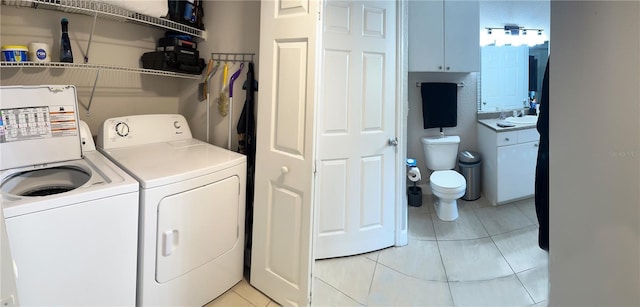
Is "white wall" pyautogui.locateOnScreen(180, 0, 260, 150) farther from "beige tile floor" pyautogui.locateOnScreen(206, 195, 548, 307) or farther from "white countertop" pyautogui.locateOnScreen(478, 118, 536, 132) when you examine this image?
"white countertop" pyautogui.locateOnScreen(478, 118, 536, 132)

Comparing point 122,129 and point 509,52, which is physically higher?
point 509,52

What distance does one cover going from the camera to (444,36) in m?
1.51

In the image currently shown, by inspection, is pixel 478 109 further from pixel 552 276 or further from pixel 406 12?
pixel 552 276

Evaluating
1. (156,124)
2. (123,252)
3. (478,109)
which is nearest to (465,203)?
(478,109)

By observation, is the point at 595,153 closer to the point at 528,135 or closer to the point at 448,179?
the point at 528,135

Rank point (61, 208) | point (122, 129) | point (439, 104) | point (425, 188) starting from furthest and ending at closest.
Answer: point (122, 129), point (425, 188), point (439, 104), point (61, 208)

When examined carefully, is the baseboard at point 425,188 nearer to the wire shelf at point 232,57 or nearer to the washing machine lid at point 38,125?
the wire shelf at point 232,57

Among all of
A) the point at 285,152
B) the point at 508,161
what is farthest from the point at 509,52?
the point at 285,152

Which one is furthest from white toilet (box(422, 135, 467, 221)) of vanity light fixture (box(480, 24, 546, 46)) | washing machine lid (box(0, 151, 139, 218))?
washing machine lid (box(0, 151, 139, 218))

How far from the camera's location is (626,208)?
661 millimetres

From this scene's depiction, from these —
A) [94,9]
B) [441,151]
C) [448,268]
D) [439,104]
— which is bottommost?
[448,268]

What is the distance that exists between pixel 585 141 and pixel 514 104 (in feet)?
1.91

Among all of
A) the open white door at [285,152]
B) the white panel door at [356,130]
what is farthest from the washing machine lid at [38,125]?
the white panel door at [356,130]

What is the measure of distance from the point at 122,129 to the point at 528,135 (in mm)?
2383
